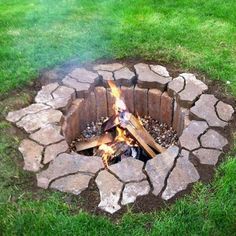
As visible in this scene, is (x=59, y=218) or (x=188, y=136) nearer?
(x=59, y=218)

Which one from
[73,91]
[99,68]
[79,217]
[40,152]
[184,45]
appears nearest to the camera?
[79,217]

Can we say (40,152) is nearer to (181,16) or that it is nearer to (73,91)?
(73,91)

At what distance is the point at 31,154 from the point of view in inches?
157

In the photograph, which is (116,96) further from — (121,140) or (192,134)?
(192,134)

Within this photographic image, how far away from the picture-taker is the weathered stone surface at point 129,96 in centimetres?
497

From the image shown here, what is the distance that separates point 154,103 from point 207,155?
117 centimetres

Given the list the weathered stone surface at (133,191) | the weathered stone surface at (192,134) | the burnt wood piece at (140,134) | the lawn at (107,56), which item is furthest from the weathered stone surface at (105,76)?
the weathered stone surface at (133,191)

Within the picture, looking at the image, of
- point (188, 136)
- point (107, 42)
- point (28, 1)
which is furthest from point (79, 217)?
point (28, 1)

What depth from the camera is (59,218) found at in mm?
3406

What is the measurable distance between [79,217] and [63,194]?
30cm

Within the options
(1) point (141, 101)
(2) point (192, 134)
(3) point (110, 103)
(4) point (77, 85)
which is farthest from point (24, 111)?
(2) point (192, 134)

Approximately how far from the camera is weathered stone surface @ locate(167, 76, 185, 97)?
15.6 feet

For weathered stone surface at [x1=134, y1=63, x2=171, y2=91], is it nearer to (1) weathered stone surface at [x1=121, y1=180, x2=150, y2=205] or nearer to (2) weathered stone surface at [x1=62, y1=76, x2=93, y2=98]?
(2) weathered stone surface at [x1=62, y1=76, x2=93, y2=98]

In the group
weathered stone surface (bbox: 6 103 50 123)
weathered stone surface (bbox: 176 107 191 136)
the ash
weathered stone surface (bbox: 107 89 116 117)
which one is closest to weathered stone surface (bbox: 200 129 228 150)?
weathered stone surface (bbox: 176 107 191 136)
